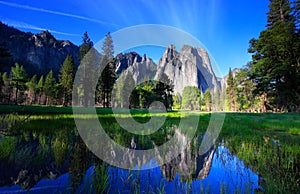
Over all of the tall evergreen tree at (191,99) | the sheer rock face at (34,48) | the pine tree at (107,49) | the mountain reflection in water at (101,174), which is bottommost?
the mountain reflection in water at (101,174)

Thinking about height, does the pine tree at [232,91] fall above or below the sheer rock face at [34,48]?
below

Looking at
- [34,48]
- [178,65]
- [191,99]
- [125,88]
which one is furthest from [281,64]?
[34,48]

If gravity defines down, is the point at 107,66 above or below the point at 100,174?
above

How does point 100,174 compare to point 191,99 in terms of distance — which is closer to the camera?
point 100,174

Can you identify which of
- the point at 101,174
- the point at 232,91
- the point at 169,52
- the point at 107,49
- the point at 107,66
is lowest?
the point at 101,174

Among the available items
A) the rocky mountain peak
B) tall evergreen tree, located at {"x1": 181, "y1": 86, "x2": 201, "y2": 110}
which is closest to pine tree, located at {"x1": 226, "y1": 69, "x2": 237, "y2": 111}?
tall evergreen tree, located at {"x1": 181, "y1": 86, "x2": 201, "y2": 110}

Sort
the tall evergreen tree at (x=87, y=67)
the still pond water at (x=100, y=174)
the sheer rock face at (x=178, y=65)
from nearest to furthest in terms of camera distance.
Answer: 1. the still pond water at (x=100, y=174)
2. the sheer rock face at (x=178, y=65)
3. the tall evergreen tree at (x=87, y=67)

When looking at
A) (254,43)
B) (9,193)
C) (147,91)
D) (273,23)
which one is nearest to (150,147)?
(9,193)

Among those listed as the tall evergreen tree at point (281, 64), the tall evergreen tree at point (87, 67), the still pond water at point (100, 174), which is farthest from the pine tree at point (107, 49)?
the still pond water at point (100, 174)

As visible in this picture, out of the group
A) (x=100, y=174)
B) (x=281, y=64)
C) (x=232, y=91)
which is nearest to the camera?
(x=100, y=174)

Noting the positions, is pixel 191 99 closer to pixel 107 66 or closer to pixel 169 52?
pixel 169 52

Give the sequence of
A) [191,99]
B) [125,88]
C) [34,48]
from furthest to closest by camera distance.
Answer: [34,48], [191,99], [125,88]

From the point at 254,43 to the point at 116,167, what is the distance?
3711cm

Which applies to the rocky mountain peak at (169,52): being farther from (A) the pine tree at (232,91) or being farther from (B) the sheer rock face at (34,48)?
(B) the sheer rock face at (34,48)
